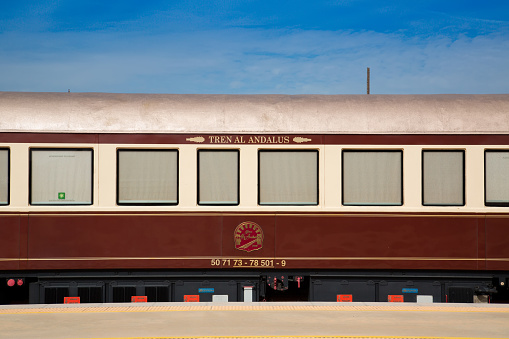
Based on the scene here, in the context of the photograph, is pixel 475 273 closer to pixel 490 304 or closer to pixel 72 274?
pixel 490 304

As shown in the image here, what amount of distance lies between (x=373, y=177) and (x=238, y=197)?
6.55 ft

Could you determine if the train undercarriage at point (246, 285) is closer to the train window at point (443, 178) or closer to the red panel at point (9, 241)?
the red panel at point (9, 241)

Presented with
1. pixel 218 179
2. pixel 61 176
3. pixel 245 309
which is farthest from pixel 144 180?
pixel 245 309

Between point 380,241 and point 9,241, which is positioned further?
point 380,241

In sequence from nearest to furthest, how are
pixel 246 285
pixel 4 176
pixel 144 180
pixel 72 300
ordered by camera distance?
pixel 4 176 → pixel 144 180 → pixel 72 300 → pixel 246 285

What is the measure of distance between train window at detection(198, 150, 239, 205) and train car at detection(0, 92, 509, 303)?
0.07ft

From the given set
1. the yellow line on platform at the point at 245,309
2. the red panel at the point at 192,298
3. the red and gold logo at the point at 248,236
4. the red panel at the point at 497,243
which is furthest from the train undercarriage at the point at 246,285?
the yellow line on platform at the point at 245,309

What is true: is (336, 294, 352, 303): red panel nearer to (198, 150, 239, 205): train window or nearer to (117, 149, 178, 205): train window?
(198, 150, 239, 205): train window

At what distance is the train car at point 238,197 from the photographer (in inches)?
384

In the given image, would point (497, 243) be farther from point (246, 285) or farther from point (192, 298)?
point (192, 298)

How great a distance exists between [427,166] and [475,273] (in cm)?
176

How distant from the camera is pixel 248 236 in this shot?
387 inches

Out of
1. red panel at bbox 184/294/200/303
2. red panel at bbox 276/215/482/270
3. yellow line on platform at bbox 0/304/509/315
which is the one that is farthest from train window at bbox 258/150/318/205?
red panel at bbox 184/294/200/303

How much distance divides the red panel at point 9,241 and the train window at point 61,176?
1.31 feet
